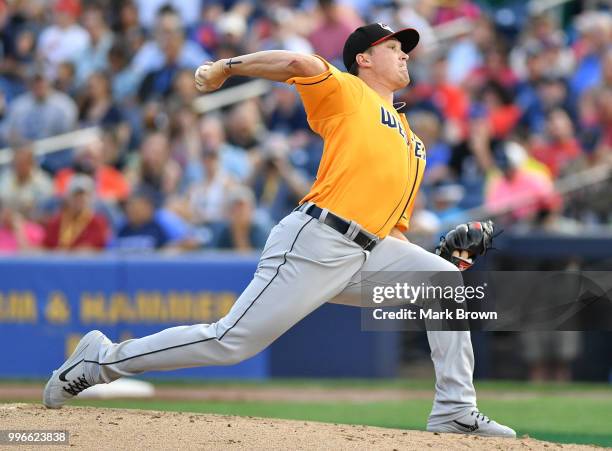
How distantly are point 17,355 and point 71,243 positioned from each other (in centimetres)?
125

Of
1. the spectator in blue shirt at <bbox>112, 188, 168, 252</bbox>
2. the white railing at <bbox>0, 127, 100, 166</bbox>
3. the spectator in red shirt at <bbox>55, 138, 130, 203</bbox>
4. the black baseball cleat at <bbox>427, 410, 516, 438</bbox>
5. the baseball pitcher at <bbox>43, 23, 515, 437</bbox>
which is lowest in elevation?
the black baseball cleat at <bbox>427, 410, 516, 438</bbox>

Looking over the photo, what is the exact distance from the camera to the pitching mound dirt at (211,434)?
5.66 metres

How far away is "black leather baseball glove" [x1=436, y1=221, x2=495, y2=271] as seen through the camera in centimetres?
646

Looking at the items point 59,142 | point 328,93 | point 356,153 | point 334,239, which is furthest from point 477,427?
point 59,142

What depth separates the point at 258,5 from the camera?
16.2 metres

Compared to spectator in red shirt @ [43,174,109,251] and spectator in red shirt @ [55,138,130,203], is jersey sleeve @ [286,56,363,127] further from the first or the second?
spectator in red shirt @ [55,138,130,203]

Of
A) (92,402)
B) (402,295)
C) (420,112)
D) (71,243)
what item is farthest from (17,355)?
(402,295)

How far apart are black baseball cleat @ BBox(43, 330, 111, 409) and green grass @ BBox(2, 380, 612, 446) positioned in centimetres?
241

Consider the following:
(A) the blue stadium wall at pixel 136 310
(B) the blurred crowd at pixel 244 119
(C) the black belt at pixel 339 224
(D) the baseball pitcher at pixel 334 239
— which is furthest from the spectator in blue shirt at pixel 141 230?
(C) the black belt at pixel 339 224

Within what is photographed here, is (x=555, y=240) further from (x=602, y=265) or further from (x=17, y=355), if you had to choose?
(x=17, y=355)

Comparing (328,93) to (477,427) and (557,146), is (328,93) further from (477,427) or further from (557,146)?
(557,146)

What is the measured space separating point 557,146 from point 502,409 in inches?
184

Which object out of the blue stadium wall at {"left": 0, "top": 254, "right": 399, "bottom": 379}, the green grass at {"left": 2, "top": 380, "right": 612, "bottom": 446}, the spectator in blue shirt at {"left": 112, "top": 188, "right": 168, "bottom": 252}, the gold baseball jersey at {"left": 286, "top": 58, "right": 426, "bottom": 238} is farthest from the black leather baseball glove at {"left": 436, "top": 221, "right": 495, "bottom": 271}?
the spectator in blue shirt at {"left": 112, "top": 188, "right": 168, "bottom": 252}

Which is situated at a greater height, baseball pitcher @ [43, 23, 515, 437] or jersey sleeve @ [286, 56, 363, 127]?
jersey sleeve @ [286, 56, 363, 127]
